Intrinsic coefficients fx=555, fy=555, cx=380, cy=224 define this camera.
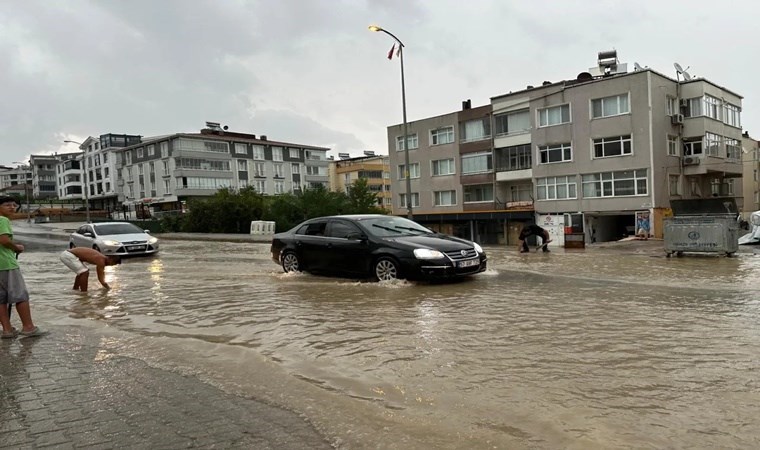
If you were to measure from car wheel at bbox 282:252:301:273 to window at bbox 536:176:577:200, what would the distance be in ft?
104

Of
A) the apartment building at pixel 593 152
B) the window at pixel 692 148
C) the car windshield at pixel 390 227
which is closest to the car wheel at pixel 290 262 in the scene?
the car windshield at pixel 390 227

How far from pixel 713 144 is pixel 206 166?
60.5m

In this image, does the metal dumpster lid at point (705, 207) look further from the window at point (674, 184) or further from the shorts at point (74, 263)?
the window at point (674, 184)

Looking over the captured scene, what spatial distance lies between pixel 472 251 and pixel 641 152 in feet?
97.1

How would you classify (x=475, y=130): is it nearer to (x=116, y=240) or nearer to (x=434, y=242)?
(x=116, y=240)

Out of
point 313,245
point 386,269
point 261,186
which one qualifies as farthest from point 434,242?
point 261,186

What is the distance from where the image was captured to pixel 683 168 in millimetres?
37594

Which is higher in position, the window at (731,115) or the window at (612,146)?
the window at (731,115)

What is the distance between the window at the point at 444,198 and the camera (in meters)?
49.3

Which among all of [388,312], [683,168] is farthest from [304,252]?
[683,168]

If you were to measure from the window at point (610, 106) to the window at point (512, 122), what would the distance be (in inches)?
232

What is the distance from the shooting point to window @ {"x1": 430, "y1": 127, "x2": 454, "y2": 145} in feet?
160

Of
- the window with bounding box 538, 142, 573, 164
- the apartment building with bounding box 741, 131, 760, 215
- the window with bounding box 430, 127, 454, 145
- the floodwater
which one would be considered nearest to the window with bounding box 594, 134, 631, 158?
the window with bounding box 538, 142, 573, 164

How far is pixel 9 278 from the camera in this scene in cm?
650
